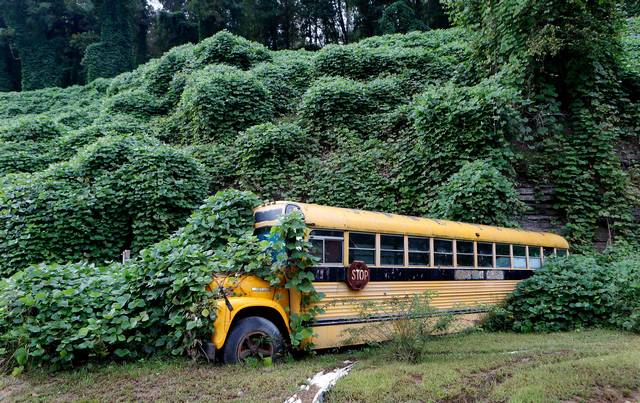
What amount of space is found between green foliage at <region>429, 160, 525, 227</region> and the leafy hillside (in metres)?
0.03

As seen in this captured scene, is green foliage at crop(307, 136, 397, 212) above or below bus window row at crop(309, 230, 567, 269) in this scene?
above

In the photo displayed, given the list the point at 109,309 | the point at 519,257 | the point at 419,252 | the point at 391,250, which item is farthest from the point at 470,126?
the point at 109,309

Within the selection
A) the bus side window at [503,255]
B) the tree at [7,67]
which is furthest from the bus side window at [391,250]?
the tree at [7,67]

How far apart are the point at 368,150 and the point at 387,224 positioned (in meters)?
7.13

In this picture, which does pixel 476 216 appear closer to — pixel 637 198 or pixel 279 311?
pixel 637 198

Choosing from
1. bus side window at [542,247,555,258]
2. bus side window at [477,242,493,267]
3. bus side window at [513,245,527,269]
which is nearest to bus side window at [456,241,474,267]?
bus side window at [477,242,493,267]

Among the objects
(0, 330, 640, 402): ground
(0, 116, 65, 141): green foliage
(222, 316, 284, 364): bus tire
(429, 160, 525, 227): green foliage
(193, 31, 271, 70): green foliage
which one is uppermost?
(193, 31, 271, 70): green foliage

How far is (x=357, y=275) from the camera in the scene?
7.12 metres

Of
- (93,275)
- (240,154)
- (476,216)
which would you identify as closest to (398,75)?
(240,154)

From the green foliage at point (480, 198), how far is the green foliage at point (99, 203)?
653 cm

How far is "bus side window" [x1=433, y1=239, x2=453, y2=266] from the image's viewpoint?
8.49 metres

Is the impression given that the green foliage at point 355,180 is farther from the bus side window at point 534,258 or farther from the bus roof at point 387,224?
the bus side window at point 534,258

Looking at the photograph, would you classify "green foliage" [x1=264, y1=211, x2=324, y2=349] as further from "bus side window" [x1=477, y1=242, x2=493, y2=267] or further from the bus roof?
"bus side window" [x1=477, y1=242, x2=493, y2=267]

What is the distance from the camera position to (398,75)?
61.8 ft
